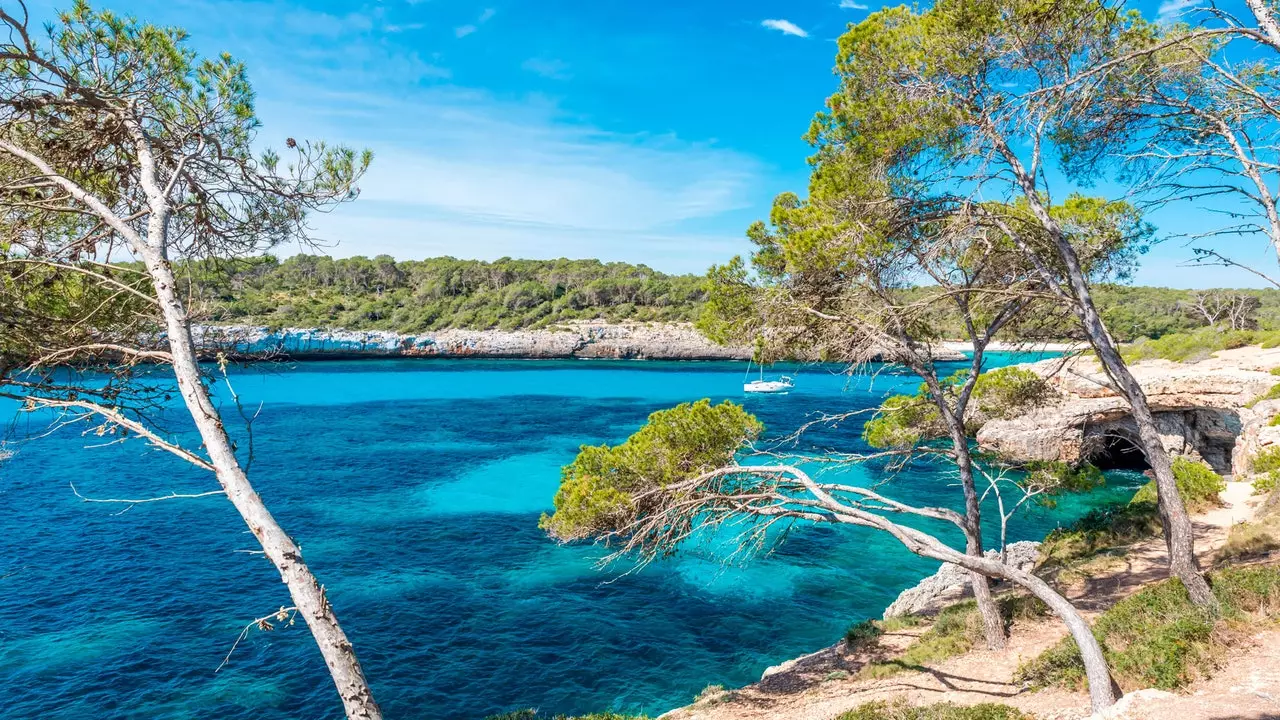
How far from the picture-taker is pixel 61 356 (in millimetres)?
5305

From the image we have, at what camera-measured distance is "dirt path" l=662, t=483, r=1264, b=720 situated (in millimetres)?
6121

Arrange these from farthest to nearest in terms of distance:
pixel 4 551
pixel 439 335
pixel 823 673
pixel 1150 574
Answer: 1. pixel 439 335
2. pixel 4 551
3. pixel 1150 574
4. pixel 823 673

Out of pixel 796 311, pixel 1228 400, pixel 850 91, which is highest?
pixel 850 91

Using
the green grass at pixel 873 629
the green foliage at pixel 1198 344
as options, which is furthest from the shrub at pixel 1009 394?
the green foliage at pixel 1198 344

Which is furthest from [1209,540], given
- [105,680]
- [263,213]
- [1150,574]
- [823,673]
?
[105,680]

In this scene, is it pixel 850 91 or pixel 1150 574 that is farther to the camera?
pixel 1150 574

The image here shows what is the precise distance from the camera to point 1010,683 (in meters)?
8.63

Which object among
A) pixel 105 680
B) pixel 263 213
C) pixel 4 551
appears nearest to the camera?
pixel 263 213

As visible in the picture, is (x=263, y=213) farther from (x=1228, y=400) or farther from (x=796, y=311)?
(x=1228, y=400)

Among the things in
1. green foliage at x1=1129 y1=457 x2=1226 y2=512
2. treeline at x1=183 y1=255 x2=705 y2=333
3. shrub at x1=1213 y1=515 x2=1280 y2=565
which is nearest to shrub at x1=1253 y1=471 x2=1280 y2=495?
green foliage at x1=1129 y1=457 x2=1226 y2=512

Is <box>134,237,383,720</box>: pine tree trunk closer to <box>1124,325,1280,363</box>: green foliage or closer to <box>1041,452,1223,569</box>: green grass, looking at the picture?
<box>1041,452,1223,569</box>: green grass

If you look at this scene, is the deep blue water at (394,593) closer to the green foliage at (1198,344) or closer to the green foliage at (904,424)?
the green foliage at (904,424)

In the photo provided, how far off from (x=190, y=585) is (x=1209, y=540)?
2706cm

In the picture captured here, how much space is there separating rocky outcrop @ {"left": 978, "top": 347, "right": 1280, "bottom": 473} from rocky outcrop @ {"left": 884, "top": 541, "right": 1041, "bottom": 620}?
711cm
